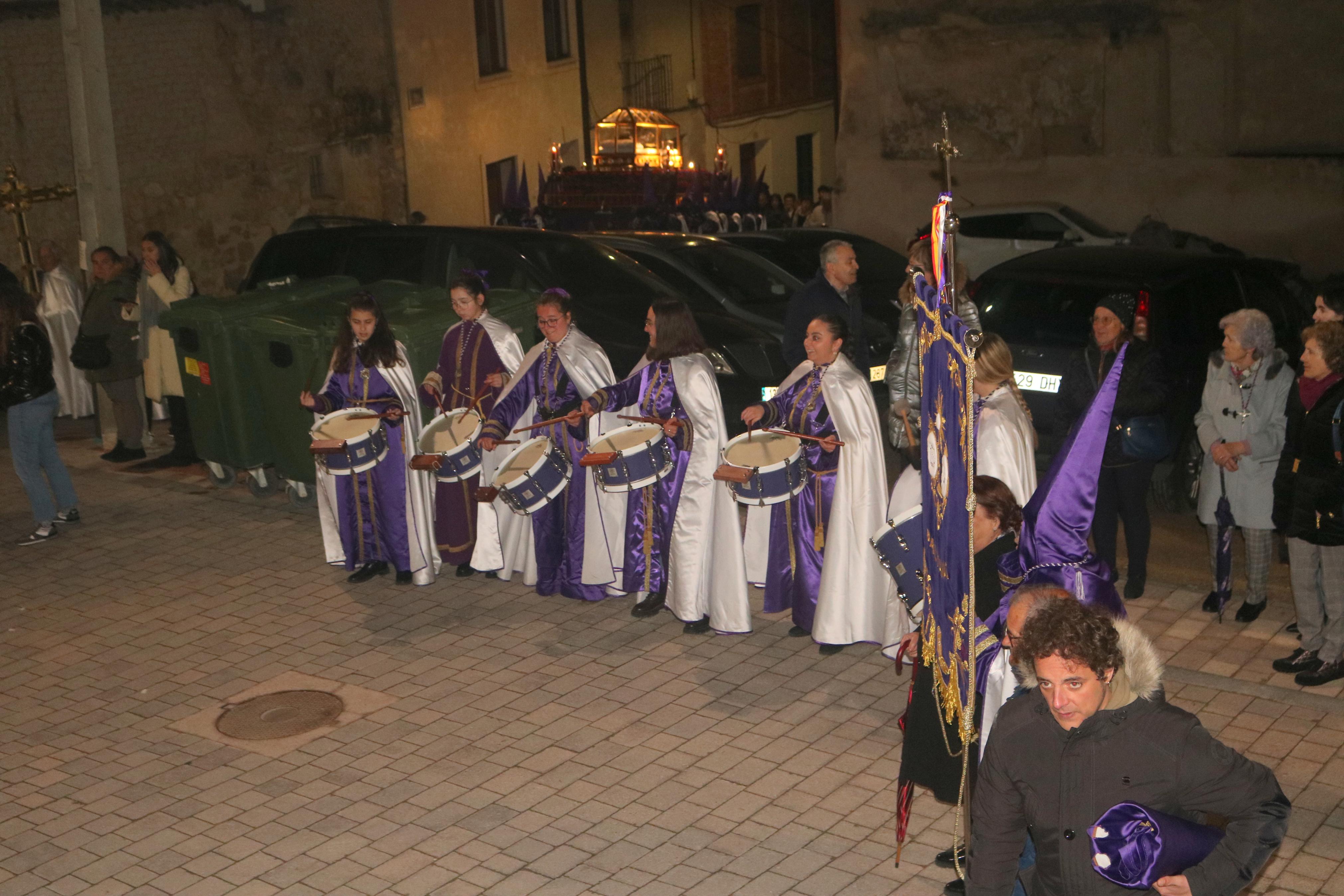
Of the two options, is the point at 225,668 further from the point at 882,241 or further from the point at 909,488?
the point at 882,241

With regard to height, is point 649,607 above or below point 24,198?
below

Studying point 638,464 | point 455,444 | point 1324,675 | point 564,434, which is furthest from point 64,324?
point 1324,675

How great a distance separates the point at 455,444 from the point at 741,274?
5.30 m

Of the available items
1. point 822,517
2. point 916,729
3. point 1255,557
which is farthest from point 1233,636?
point 916,729

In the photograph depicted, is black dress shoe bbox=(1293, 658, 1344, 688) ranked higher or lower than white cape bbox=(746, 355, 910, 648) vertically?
lower

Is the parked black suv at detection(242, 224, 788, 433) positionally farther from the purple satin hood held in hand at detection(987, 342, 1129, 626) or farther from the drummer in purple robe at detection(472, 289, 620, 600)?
the purple satin hood held in hand at detection(987, 342, 1129, 626)

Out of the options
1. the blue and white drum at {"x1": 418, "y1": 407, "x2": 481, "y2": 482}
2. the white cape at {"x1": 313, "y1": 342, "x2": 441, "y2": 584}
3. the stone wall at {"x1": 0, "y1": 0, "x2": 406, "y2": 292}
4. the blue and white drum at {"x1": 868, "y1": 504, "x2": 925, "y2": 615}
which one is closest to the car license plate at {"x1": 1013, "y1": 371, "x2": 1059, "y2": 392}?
the blue and white drum at {"x1": 418, "y1": 407, "x2": 481, "y2": 482}

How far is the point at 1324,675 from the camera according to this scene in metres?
7.18

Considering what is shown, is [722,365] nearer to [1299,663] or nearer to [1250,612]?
[1250,612]

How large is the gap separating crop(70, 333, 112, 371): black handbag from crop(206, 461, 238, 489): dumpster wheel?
1.32 meters

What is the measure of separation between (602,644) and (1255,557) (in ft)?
11.8

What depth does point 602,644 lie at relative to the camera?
8.29 metres

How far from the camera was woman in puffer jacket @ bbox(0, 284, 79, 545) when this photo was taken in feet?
33.6

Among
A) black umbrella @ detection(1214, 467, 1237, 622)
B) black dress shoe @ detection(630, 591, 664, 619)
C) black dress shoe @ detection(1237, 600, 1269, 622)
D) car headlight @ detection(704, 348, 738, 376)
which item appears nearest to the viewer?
black umbrella @ detection(1214, 467, 1237, 622)
